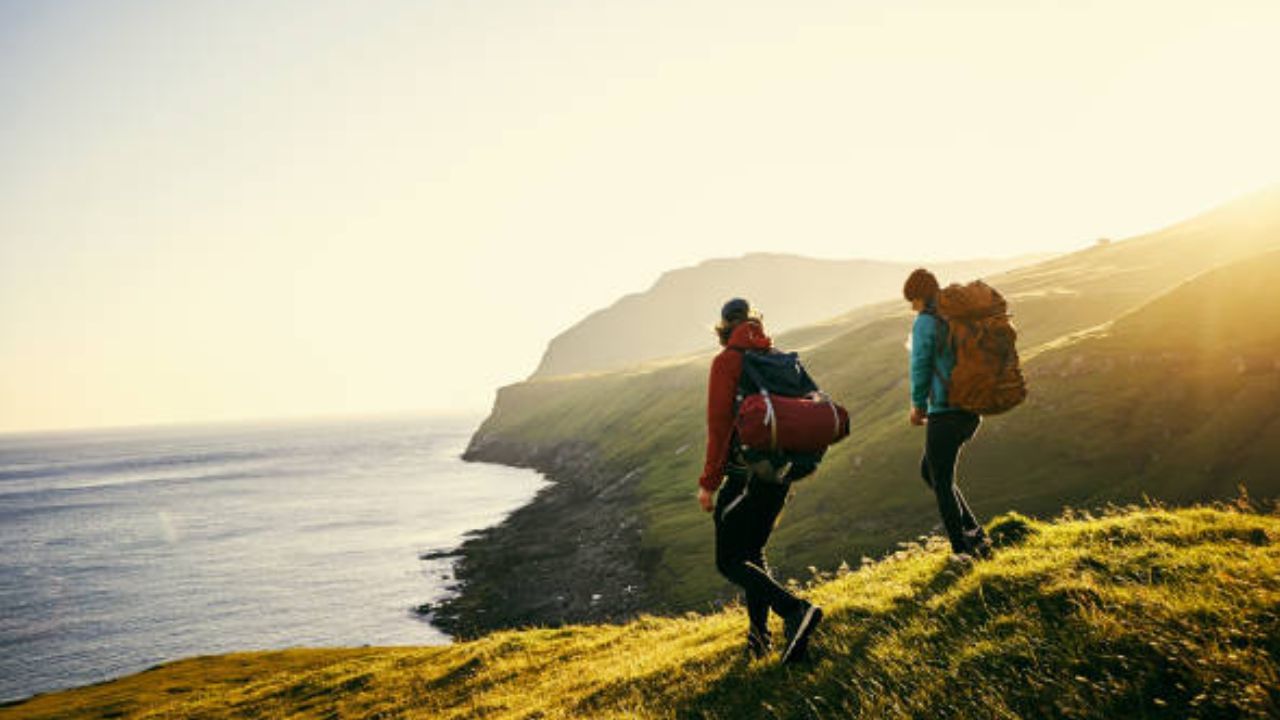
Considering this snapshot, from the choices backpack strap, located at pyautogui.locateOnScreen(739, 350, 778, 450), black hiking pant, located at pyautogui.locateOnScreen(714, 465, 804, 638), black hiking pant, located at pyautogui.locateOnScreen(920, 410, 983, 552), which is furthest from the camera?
black hiking pant, located at pyautogui.locateOnScreen(920, 410, 983, 552)

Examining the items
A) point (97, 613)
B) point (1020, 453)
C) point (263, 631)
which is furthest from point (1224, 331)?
point (97, 613)

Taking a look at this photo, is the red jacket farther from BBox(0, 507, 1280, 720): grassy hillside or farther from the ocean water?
the ocean water

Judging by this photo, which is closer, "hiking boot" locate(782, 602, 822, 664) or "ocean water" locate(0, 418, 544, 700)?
"hiking boot" locate(782, 602, 822, 664)

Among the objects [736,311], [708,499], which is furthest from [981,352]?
[708,499]

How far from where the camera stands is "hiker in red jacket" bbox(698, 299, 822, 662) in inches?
286

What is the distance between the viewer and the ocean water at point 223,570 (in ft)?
177

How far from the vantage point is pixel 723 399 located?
288 inches

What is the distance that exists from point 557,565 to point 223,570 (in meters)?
42.3

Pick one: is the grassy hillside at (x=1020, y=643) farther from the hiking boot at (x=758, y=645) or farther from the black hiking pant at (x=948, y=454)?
the black hiking pant at (x=948, y=454)

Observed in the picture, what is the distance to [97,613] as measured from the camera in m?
64.4

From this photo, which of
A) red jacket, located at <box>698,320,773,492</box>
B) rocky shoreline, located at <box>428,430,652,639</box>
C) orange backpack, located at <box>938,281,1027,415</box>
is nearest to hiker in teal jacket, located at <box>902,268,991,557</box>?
orange backpack, located at <box>938,281,1027,415</box>

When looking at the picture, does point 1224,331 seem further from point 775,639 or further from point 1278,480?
point 775,639

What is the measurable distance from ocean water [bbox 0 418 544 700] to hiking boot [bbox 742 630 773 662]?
4619 centimetres

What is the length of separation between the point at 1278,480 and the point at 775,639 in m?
31.4
